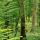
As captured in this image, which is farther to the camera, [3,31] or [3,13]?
[3,13]

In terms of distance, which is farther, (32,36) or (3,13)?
(3,13)

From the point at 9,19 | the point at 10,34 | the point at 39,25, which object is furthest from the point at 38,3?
the point at 10,34

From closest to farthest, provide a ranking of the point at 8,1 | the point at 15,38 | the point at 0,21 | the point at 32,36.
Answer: the point at 32,36 < the point at 15,38 < the point at 0,21 < the point at 8,1

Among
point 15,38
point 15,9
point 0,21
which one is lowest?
point 15,38

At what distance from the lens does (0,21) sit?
11.5 feet

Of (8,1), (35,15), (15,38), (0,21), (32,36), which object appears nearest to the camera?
(32,36)

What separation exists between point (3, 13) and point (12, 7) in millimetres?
347

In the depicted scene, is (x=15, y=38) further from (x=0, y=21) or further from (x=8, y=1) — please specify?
(x=8, y=1)

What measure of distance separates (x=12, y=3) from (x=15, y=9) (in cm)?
18

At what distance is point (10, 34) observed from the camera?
3.52 metres

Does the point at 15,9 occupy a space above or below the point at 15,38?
above

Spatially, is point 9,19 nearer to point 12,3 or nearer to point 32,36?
point 12,3

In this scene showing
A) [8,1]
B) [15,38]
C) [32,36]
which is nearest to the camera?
[32,36]

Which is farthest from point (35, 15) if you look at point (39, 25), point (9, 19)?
point (9, 19)
